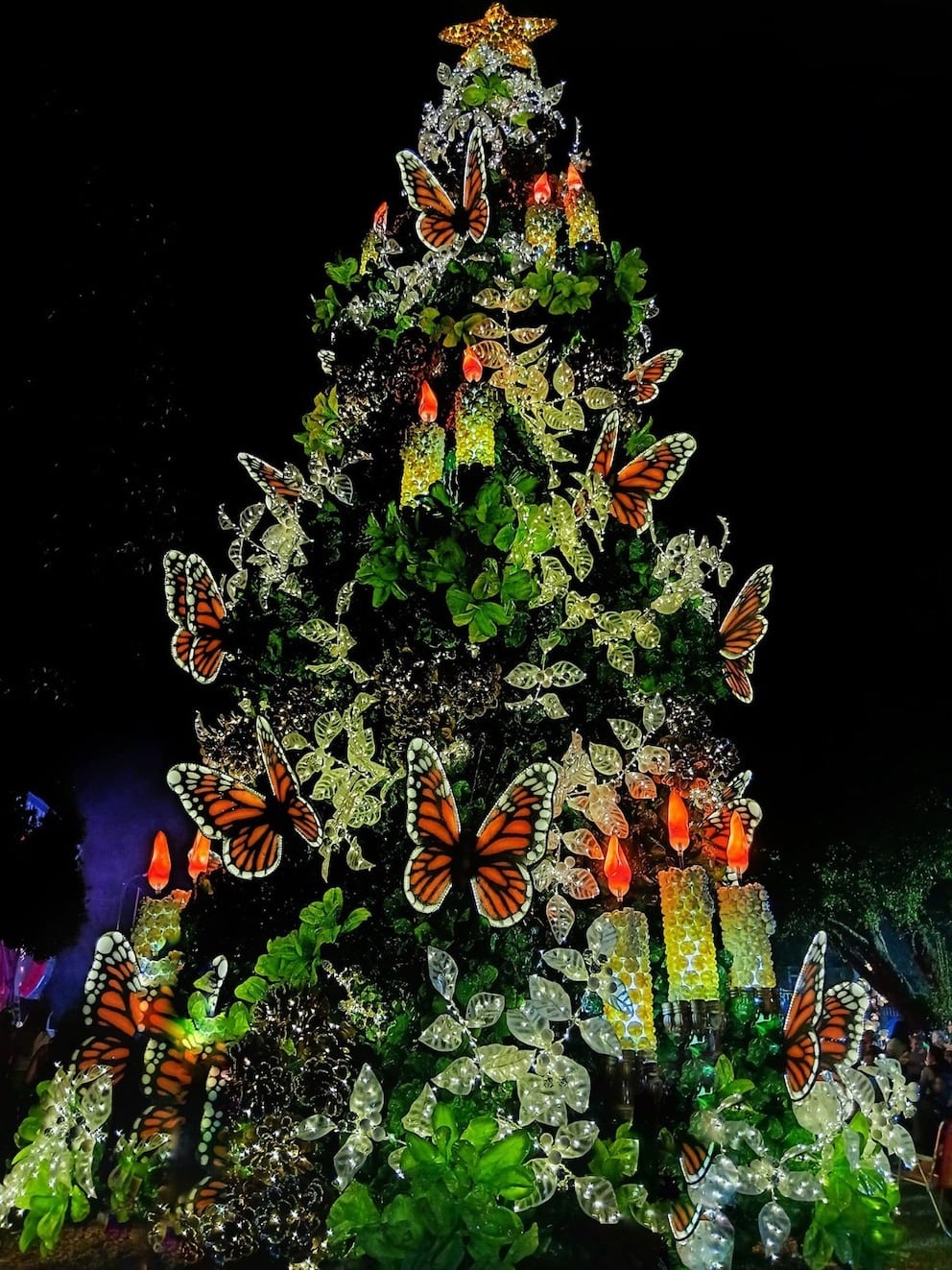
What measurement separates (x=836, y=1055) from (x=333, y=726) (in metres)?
1.65

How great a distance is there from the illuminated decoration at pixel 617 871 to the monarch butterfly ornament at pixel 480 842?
0.50 m

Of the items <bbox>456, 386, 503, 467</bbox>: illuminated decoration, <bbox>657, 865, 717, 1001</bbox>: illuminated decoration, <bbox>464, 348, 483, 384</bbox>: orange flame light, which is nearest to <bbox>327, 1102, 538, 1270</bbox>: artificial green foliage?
<bbox>657, 865, 717, 1001</bbox>: illuminated decoration

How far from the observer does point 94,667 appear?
532cm

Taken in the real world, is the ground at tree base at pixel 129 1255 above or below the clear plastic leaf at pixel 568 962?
below

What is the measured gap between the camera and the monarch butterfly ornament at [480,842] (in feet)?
6.51

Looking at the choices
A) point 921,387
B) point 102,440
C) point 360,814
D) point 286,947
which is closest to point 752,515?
point 921,387

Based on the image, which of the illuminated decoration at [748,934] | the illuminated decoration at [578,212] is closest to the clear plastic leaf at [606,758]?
the illuminated decoration at [748,934]

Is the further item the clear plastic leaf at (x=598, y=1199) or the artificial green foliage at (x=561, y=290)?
the artificial green foliage at (x=561, y=290)

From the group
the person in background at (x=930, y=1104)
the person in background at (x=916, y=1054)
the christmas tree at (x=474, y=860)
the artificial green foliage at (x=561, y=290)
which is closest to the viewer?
the christmas tree at (x=474, y=860)

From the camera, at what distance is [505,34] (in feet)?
11.0

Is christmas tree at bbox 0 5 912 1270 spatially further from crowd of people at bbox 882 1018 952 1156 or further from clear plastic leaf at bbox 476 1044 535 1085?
crowd of people at bbox 882 1018 952 1156

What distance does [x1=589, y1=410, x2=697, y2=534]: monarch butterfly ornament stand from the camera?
2855mm

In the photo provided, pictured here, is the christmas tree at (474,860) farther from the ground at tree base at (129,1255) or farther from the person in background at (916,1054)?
the person in background at (916,1054)

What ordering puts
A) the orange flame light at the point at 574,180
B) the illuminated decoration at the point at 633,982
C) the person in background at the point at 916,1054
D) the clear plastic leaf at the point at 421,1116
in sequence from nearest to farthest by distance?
the clear plastic leaf at the point at 421,1116 → the illuminated decoration at the point at 633,982 → the orange flame light at the point at 574,180 → the person in background at the point at 916,1054
